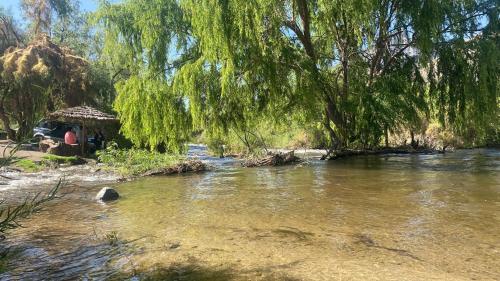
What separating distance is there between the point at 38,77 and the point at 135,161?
13.3 m

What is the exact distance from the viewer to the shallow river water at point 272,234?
482 cm

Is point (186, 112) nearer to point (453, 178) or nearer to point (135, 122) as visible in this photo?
point (135, 122)

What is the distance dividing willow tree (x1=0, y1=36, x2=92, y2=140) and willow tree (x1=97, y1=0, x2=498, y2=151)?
8.37 meters

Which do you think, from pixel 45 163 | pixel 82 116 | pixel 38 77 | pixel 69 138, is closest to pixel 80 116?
pixel 82 116

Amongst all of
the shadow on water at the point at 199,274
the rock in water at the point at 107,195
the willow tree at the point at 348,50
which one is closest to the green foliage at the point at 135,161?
the willow tree at the point at 348,50

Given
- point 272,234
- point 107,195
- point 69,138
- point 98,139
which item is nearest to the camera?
point 272,234

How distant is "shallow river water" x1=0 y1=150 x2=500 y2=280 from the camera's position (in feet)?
15.8

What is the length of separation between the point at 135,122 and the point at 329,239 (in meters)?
11.8

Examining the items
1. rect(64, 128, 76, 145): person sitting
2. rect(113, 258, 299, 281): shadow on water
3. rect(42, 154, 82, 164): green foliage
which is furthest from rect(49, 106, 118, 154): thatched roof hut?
rect(113, 258, 299, 281): shadow on water

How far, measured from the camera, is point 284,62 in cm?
1622

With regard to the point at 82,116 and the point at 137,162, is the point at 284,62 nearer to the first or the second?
the point at 137,162

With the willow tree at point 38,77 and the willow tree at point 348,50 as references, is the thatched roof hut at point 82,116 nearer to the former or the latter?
the willow tree at point 38,77

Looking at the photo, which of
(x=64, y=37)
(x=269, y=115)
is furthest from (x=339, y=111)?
(x=64, y=37)

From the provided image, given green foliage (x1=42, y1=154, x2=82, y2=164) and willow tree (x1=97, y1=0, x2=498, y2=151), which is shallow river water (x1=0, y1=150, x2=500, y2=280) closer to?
willow tree (x1=97, y1=0, x2=498, y2=151)
